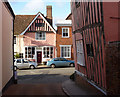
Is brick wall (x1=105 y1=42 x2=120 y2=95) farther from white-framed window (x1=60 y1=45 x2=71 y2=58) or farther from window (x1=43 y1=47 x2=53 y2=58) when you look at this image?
window (x1=43 y1=47 x2=53 y2=58)

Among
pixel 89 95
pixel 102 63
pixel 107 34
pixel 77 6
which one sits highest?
pixel 77 6

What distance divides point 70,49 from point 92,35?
18.6 metres

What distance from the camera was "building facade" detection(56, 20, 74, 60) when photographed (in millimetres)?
27875

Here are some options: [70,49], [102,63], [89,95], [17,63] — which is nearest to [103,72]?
[102,63]

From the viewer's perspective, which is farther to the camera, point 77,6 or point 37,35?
point 37,35

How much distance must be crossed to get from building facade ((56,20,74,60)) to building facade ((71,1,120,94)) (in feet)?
55.8

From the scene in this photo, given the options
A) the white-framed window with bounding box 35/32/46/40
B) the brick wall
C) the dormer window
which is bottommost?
the brick wall

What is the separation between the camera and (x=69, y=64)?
977 inches

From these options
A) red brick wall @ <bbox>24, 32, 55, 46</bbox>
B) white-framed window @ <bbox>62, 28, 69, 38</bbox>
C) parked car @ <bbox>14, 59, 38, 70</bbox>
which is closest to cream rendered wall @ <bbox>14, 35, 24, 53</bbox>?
red brick wall @ <bbox>24, 32, 55, 46</bbox>

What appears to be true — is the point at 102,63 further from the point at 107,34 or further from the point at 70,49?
the point at 70,49

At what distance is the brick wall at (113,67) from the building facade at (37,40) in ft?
66.8

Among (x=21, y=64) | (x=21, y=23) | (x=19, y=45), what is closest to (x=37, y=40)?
(x=19, y=45)

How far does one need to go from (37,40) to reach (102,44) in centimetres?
2034

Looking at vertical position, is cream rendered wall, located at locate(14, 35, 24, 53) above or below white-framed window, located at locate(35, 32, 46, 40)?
below
